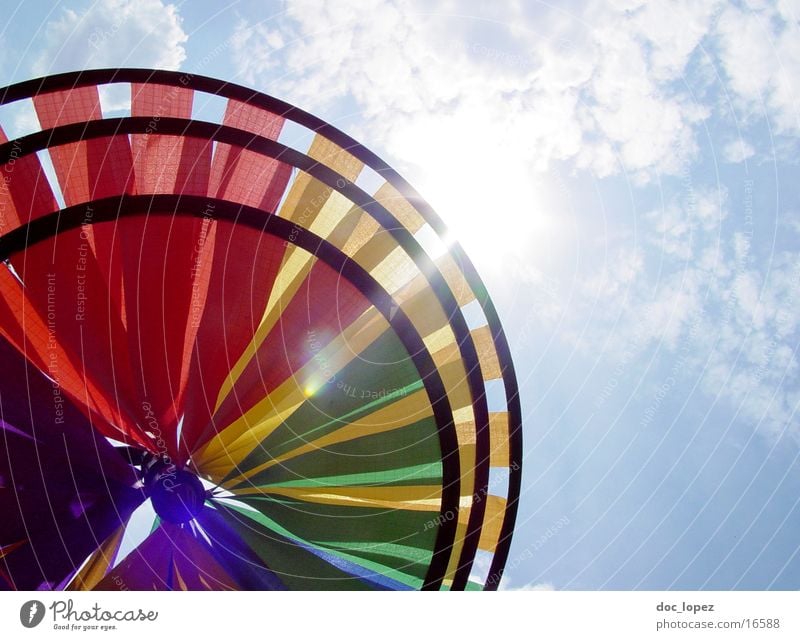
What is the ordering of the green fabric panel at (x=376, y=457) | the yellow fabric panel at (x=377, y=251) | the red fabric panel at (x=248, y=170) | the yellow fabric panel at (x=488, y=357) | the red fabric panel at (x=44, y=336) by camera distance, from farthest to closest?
the yellow fabric panel at (x=488, y=357) → the yellow fabric panel at (x=377, y=251) → the red fabric panel at (x=248, y=170) → the green fabric panel at (x=376, y=457) → the red fabric panel at (x=44, y=336)

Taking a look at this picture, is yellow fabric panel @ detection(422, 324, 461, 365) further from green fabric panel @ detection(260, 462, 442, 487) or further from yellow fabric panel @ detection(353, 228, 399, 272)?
green fabric panel @ detection(260, 462, 442, 487)

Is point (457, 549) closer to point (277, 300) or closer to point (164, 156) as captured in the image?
point (277, 300)

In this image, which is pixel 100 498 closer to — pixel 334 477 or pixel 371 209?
pixel 334 477

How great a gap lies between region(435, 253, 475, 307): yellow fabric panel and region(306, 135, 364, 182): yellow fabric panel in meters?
1.11

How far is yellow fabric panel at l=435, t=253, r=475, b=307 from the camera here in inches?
184

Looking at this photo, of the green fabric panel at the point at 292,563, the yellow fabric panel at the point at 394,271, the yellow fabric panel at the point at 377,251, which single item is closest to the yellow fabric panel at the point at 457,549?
the green fabric panel at the point at 292,563

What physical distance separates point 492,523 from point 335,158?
3630 mm

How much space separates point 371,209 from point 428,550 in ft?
9.14

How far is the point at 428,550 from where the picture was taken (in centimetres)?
413

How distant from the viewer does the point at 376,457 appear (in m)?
4.12

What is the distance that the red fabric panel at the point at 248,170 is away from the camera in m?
4.30

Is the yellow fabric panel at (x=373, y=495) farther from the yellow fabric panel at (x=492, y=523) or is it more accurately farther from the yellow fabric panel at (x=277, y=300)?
the yellow fabric panel at (x=277, y=300)

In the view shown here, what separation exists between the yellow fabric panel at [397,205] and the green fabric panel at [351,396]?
1.28 metres

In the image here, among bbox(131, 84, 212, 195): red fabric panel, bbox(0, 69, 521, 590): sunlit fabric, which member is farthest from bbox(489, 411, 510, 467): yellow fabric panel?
bbox(131, 84, 212, 195): red fabric panel
